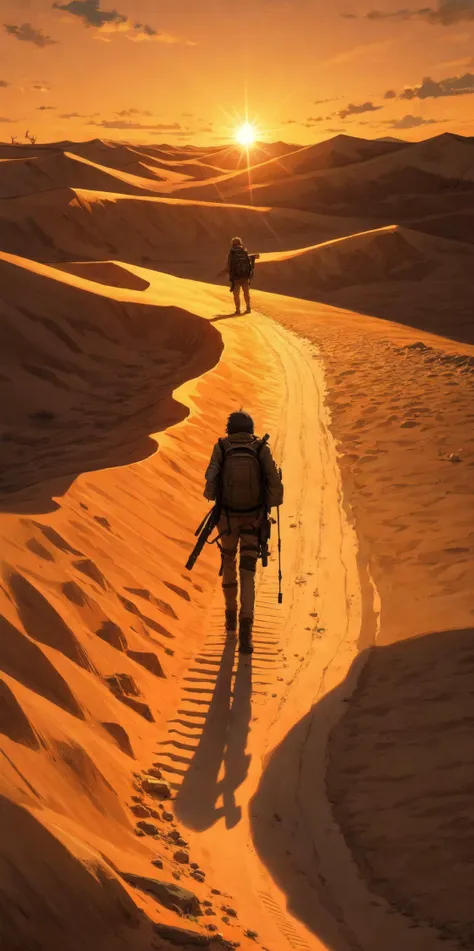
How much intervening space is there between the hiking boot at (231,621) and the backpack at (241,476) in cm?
91

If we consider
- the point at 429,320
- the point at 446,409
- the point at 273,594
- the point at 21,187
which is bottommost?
the point at 273,594

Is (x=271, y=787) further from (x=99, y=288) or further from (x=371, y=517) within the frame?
(x=99, y=288)

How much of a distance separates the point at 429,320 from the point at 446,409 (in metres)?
16.0

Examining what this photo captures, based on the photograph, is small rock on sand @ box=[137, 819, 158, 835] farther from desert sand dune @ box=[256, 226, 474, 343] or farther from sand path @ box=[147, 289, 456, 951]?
desert sand dune @ box=[256, 226, 474, 343]

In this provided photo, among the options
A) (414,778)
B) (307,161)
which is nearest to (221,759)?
(414,778)

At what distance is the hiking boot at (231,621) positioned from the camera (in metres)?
7.02

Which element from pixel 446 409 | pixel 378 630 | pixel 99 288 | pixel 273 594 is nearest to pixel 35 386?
pixel 99 288

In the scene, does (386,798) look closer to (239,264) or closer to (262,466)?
(262,466)

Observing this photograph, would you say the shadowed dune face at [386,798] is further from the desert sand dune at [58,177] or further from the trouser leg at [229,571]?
the desert sand dune at [58,177]

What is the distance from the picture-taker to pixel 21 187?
57.8 m

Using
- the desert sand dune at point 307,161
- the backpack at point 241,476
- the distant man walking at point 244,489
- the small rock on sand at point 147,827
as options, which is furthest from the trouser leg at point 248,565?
the desert sand dune at point 307,161

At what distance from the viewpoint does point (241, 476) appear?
6465mm

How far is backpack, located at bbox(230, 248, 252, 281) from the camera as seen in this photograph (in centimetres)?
2020

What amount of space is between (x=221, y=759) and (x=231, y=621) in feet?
5.75
